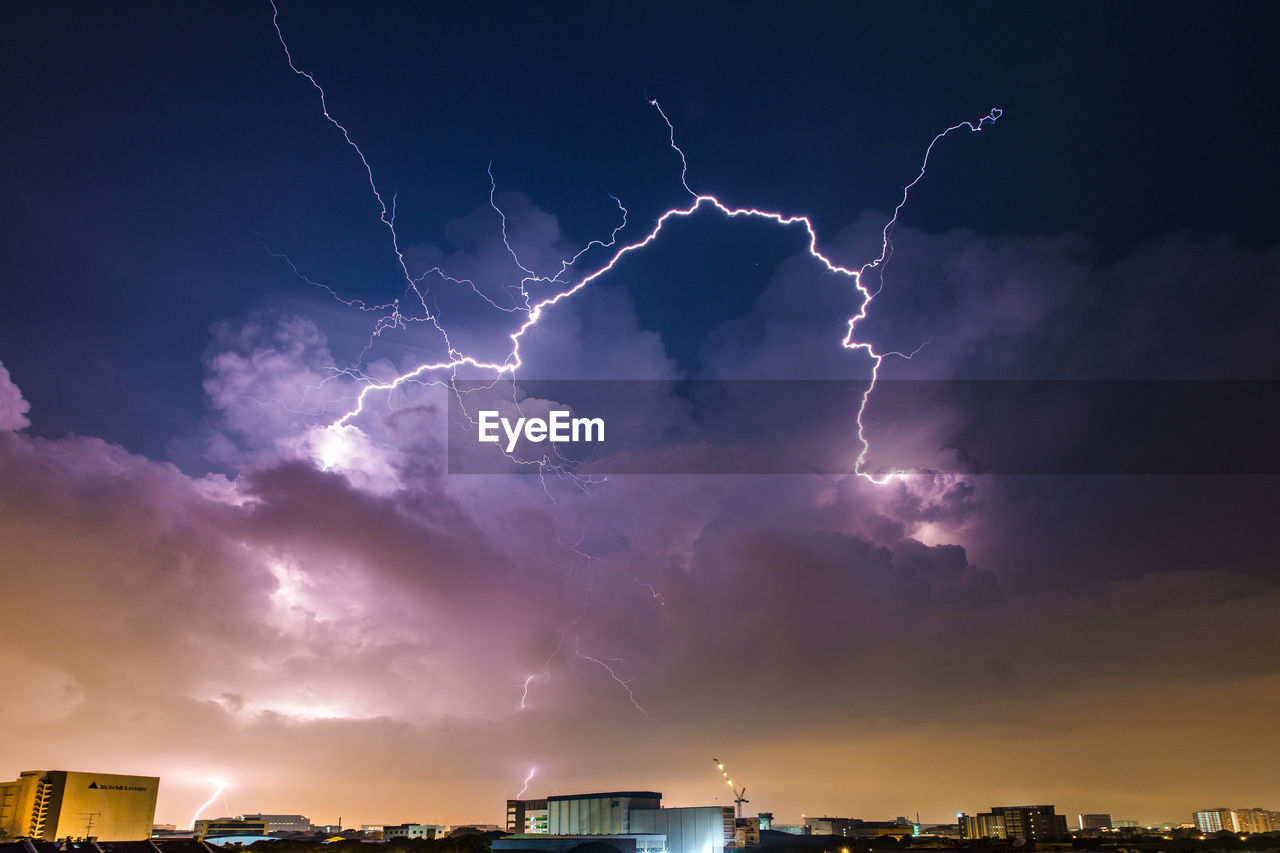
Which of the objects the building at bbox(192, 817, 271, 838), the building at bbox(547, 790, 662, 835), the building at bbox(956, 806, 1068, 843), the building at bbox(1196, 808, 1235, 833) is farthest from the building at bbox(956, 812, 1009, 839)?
the building at bbox(192, 817, 271, 838)

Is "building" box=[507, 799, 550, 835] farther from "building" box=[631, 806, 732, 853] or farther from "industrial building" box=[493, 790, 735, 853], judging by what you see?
"building" box=[631, 806, 732, 853]

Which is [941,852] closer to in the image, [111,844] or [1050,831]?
[111,844]

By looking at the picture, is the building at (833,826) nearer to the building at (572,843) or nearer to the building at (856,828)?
the building at (856,828)

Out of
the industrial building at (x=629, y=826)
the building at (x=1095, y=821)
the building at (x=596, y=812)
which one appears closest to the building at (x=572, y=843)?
the industrial building at (x=629, y=826)

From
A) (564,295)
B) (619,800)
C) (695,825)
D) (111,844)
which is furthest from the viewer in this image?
(619,800)

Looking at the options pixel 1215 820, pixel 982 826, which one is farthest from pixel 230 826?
pixel 1215 820

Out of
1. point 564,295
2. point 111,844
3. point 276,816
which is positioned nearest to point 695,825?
point 111,844
